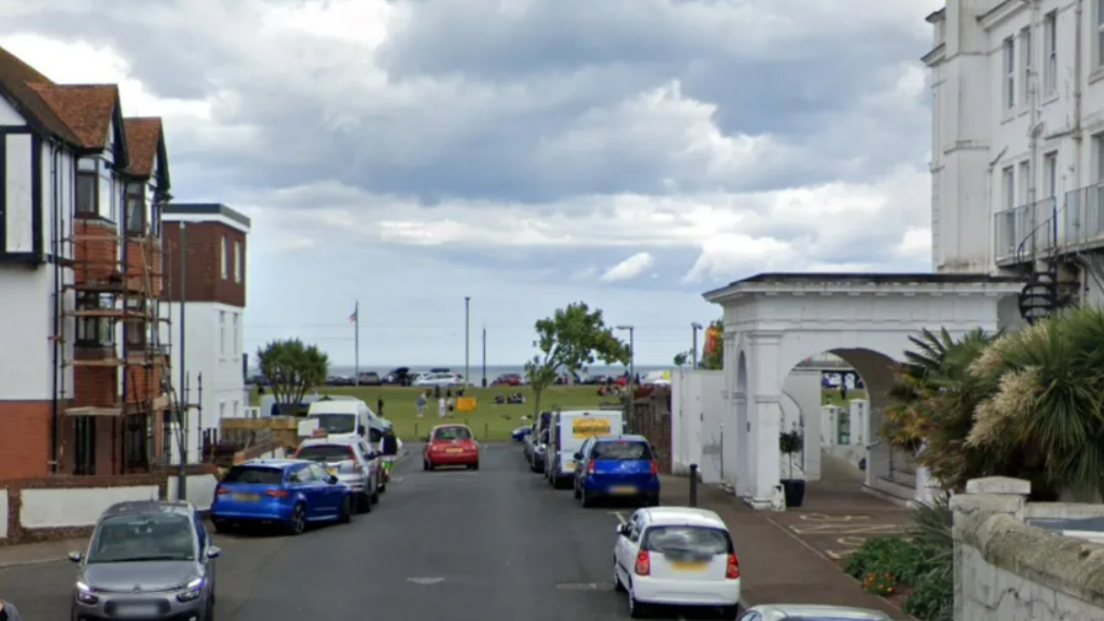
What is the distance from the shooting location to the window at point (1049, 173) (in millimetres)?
32031

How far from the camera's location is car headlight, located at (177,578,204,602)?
18.0 metres

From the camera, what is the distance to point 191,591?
18078 mm

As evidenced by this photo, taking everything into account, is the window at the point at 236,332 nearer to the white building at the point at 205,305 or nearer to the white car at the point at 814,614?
the white building at the point at 205,305

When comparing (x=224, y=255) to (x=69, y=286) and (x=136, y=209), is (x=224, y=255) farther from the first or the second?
(x=69, y=286)

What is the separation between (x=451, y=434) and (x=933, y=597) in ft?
113

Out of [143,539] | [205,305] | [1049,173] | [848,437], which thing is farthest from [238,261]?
[143,539]

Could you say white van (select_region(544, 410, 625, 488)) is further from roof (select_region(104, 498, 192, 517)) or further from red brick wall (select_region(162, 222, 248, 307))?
roof (select_region(104, 498, 192, 517))

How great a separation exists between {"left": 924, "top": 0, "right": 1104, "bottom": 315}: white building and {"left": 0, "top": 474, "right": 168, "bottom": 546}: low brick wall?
18657 millimetres

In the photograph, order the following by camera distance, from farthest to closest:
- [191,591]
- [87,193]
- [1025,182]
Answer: [1025,182] → [87,193] → [191,591]

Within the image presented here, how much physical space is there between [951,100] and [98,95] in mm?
20083

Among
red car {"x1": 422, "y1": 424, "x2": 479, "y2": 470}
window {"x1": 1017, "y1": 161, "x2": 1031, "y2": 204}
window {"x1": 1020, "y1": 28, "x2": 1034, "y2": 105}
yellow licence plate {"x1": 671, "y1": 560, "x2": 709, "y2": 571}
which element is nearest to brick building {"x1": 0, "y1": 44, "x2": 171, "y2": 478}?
red car {"x1": 422, "y1": 424, "x2": 479, "y2": 470}

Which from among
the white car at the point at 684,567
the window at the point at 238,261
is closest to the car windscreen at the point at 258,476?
the white car at the point at 684,567

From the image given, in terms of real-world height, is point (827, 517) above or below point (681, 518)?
below

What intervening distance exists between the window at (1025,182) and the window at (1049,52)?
76.1 inches
